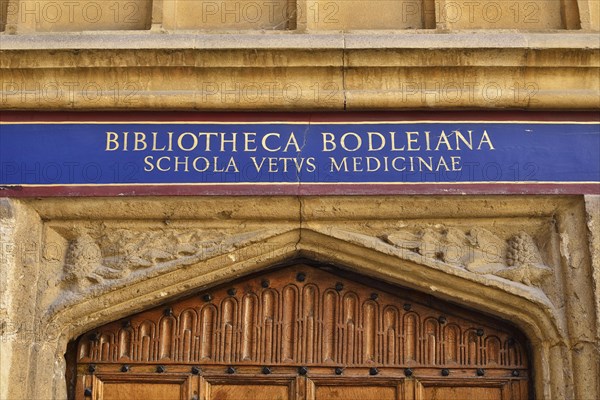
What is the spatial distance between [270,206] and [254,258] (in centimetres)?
23

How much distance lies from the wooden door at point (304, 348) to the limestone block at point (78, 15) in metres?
1.21

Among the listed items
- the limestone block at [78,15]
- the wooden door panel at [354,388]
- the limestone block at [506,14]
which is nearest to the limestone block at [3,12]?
the limestone block at [78,15]

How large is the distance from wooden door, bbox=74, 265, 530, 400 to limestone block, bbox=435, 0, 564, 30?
118 cm

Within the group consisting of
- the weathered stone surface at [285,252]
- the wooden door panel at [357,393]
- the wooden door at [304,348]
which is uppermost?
the weathered stone surface at [285,252]

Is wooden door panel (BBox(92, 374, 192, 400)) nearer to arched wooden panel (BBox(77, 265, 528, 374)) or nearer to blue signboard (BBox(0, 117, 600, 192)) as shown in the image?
arched wooden panel (BBox(77, 265, 528, 374))

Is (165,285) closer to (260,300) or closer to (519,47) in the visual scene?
(260,300)

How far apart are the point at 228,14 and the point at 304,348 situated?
1447mm

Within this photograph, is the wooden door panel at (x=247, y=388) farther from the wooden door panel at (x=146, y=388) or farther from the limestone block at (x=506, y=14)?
the limestone block at (x=506, y=14)

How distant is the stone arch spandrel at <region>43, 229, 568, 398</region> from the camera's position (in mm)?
4789

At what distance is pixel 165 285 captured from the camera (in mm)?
4855

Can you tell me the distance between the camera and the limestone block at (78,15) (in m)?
5.09

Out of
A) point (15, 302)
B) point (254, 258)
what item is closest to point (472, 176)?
point (254, 258)

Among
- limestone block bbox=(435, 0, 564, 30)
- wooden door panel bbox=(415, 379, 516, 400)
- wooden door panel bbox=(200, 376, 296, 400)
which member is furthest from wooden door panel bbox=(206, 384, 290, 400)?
limestone block bbox=(435, 0, 564, 30)

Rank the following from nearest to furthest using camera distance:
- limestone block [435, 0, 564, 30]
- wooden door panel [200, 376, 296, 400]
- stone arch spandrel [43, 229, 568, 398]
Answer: stone arch spandrel [43, 229, 568, 398] → wooden door panel [200, 376, 296, 400] → limestone block [435, 0, 564, 30]
